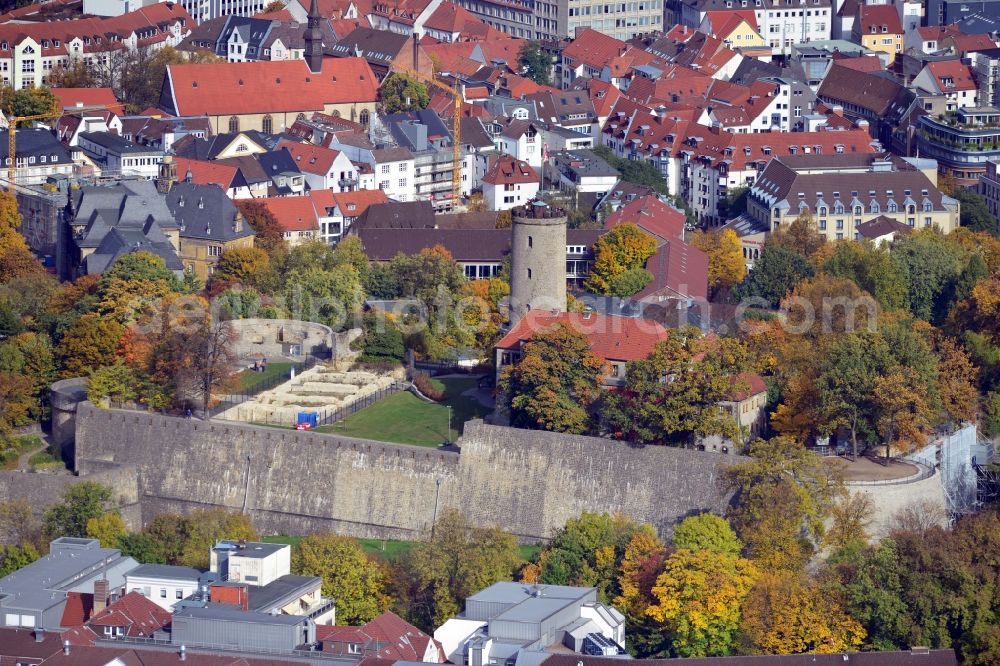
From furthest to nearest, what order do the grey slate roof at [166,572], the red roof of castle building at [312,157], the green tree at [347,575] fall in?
1. the red roof of castle building at [312,157]
2. the green tree at [347,575]
3. the grey slate roof at [166,572]

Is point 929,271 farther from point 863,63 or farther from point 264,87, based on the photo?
point 863,63

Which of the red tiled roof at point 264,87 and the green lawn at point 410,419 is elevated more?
the red tiled roof at point 264,87

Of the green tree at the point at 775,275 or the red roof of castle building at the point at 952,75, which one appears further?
the red roof of castle building at the point at 952,75

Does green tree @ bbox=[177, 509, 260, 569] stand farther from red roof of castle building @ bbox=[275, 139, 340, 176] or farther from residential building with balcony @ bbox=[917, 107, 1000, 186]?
residential building with balcony @ bbox=[917, 107, 1000, 186]

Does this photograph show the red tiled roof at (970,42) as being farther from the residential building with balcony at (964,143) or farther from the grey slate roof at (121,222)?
the grey slate roof at (121,222)

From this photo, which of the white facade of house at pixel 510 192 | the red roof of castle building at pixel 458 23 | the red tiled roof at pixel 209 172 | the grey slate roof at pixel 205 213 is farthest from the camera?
the red roof of castle building at pixel 458 23

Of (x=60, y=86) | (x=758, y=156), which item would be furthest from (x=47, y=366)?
(x=60, y=86)

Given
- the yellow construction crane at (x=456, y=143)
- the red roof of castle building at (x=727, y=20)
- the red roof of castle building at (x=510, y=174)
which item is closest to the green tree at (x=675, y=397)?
the red roof of castle building at (x=510, y=174)

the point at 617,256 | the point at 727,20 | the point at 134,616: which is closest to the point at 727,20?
the point at 727,20
